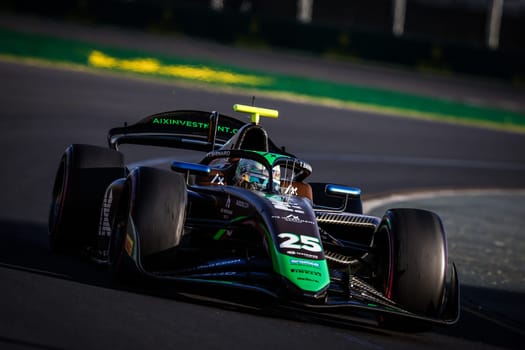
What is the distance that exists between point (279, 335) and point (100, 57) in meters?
23.2

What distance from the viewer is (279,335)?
21.2ft

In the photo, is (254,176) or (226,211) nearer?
(226,211)

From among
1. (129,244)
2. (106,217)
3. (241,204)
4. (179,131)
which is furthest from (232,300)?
(179,131)

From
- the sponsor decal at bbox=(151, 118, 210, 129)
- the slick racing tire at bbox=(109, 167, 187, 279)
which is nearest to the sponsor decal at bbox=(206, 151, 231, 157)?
the slick racing tire at bbox=(109, 167, 187, 279)

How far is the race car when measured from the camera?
6.97 m

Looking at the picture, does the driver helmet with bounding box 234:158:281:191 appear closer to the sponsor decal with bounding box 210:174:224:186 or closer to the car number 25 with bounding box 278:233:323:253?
the sponsor decal with bounding box 210:174:224:186

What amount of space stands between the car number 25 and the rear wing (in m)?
3.31

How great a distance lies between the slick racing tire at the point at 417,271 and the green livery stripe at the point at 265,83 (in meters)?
19.1

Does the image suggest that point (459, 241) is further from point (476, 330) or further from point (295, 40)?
point (295, 40)

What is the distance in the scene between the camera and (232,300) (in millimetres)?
7473

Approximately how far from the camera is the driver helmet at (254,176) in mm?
8314

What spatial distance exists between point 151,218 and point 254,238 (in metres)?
0.96

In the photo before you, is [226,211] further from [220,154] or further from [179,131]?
[179,131]

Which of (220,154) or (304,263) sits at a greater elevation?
(220,154)
